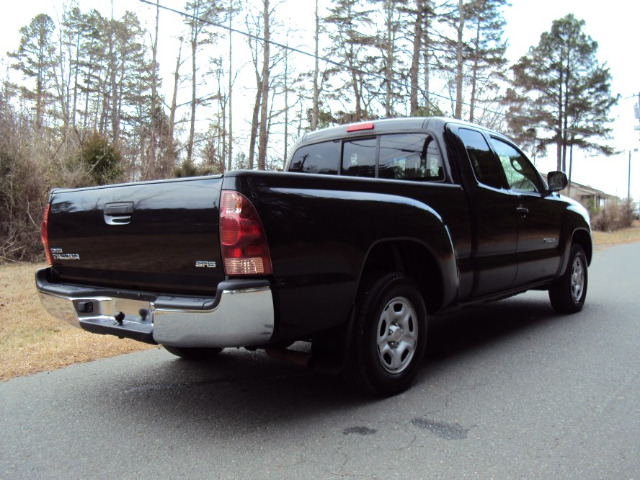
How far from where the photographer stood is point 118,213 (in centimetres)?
329

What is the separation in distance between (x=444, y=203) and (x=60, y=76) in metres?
29.9

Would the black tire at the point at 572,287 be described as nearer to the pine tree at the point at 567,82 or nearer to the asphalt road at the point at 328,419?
the asphalt road at the point at 328,419

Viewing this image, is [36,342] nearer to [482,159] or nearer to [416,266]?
[416,266]

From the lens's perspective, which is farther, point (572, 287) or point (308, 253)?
point (572, 287)

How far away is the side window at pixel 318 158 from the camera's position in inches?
200

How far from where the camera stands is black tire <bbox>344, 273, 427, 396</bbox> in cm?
344

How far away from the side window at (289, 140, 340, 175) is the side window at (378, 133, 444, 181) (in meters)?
0.52

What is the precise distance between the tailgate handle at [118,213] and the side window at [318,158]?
2260 mm

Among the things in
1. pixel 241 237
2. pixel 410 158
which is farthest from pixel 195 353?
pixel 410 158

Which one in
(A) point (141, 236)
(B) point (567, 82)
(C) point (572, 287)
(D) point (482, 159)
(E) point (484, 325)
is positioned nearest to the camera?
(A) point (141, 236)

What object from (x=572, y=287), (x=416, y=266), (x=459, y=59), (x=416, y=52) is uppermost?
(x=459, y=59)

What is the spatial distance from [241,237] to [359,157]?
2343 mm

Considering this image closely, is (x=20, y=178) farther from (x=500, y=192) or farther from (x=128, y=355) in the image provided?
(x=500, y=192)

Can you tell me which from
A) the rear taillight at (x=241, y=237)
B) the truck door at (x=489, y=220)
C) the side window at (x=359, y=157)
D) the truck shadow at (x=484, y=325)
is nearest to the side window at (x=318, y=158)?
the side window at (x=359, y=157)
